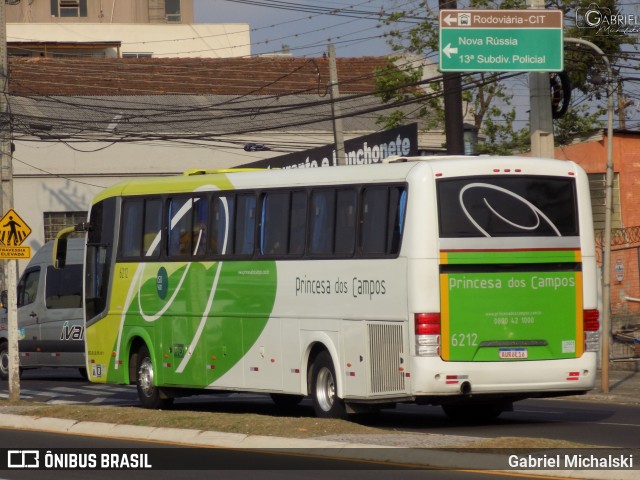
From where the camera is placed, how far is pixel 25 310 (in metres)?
30.0

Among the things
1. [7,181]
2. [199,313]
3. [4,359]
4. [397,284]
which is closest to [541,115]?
[199,313]

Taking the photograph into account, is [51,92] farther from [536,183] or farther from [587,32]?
[536,183]

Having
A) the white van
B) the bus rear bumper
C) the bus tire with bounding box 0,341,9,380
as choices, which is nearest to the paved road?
the bus rear bumper

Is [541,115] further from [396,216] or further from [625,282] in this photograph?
[625,282]

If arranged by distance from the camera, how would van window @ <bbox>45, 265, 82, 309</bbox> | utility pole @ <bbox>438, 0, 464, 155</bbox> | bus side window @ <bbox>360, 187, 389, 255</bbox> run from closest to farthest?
1. bus side window @ <bbox>360, 187, 389, 255</bbox>
2. utility pole @ <bbox>438, 0, 464, 155</bbox>
3. van window @ <bbox>45, 265, 82, 309</bbox>

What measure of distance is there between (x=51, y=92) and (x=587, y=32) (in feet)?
88.7

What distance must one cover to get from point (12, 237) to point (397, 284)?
7791 mm

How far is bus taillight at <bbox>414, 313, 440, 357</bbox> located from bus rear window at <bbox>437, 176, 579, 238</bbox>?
1.00 m

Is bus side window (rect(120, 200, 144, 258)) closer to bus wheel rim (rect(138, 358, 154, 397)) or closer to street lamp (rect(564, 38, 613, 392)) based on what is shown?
bus wheel rim (rect(138, 358, 154, 397))

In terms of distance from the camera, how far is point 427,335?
1545 cm

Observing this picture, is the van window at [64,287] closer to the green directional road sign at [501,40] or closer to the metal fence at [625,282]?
the green directional road sign at [501,40]

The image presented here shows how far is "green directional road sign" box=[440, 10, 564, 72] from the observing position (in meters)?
22.8

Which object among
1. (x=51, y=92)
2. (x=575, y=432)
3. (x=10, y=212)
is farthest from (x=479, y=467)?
(x=51, y=92)

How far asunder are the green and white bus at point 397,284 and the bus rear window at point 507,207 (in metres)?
0.02
